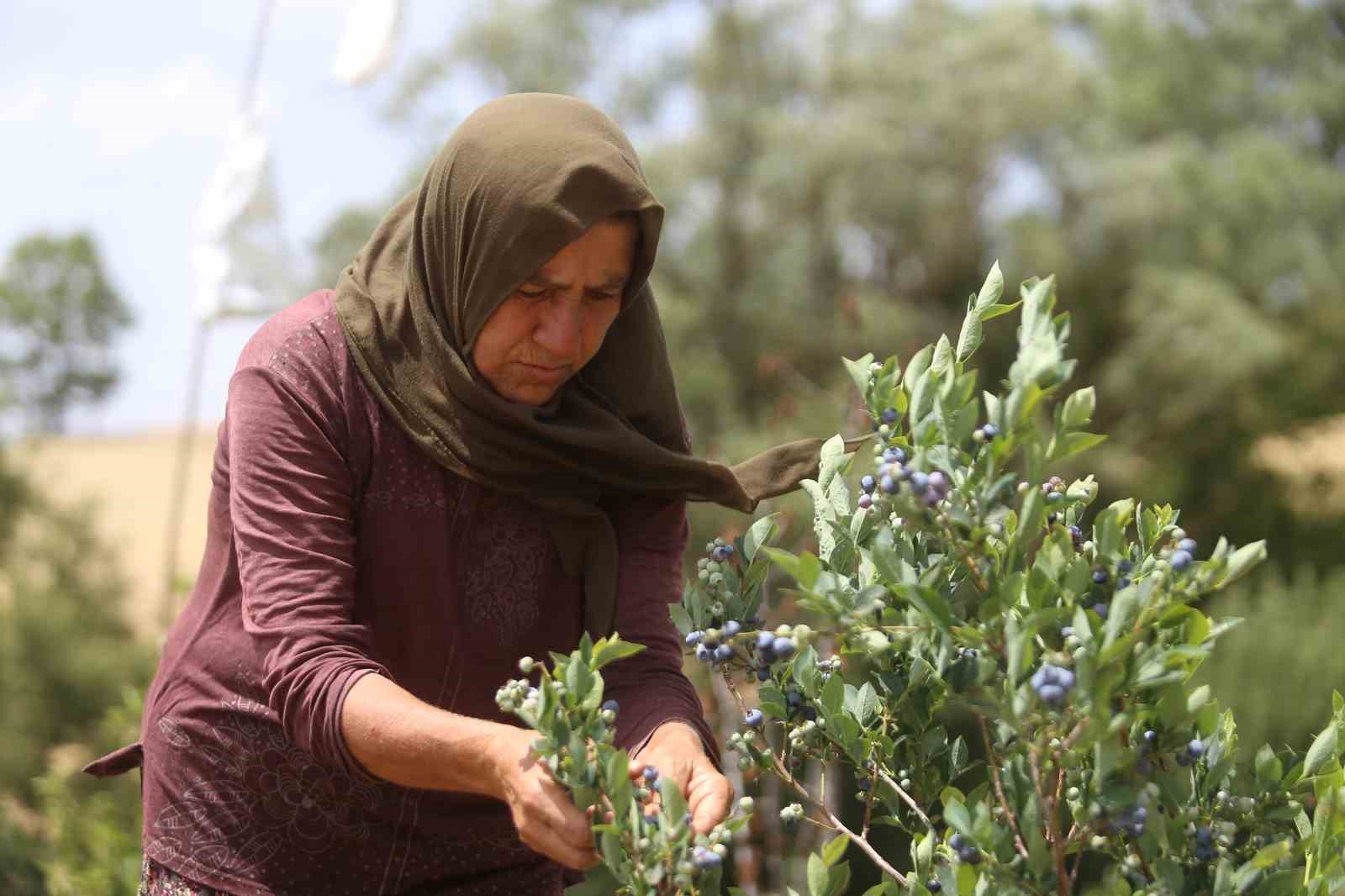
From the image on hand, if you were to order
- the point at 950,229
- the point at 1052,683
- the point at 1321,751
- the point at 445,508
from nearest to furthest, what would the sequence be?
the point at 1052,683, the point at 1321,751, the point at 445,508, the point at 950,229

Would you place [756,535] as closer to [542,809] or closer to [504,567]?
[542,809]

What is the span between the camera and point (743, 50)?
2142 centimetres

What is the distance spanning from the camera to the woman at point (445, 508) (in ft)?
6.21

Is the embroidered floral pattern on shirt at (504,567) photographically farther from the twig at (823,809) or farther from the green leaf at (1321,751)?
the green leaf at (1321,751)

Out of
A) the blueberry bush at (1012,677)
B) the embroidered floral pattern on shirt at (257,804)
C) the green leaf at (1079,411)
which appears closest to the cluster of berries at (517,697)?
the blueberry bush at (1012,677)

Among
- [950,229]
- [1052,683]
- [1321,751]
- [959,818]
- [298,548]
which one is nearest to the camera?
[1052,683]

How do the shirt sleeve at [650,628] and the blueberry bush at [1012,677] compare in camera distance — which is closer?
the blueberry bush at [1012,677]

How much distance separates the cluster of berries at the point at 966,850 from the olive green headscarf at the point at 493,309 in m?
0.66

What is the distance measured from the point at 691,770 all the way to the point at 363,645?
43cm

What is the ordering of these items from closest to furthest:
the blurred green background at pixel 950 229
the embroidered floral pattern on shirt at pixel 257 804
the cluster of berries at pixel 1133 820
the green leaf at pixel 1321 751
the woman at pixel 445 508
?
the cluster of berries at pixel 1133 820 < the green leaf at pixel 1321 751 < the woman at pixel 445 508 < the embroidered floral pattern on shirt at pixel 257 804 < the blurred green background at pixel 950 229

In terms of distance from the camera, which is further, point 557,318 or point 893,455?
point 557,318

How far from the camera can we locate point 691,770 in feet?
5.81

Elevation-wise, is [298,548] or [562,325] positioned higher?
[562,325]

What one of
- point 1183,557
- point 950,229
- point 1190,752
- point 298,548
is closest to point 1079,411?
point 1183,557
